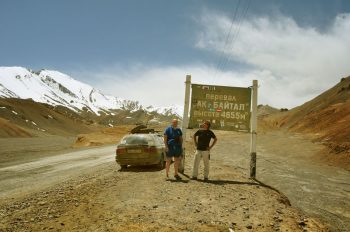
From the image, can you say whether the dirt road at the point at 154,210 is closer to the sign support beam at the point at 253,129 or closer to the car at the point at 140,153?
the sign support beam at the point at 253,129

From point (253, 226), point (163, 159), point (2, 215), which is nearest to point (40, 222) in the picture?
point (2, 215)

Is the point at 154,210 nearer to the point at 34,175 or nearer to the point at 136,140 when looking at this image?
the point at 136,140

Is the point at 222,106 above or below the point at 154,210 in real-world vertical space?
above

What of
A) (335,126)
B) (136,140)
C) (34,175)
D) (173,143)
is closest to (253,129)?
(173,143)

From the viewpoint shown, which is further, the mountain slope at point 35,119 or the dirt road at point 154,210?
the mountain slope at point 35,119

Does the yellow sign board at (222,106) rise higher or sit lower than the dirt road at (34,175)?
higher

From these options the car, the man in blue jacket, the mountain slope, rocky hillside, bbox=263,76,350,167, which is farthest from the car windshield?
the mountain slope

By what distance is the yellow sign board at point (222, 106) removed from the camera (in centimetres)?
1431

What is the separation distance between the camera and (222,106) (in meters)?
14.4

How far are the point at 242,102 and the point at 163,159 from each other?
458 cm

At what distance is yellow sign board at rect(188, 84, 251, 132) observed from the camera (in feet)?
47.0

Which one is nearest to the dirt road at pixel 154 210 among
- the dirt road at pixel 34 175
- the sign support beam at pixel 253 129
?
the sign support beam at pixel 253 129

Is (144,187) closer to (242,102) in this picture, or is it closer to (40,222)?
(40,222)

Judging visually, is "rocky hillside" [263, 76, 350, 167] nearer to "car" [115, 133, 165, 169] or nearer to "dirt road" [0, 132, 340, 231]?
"car" [115, 133, 165, 169]
